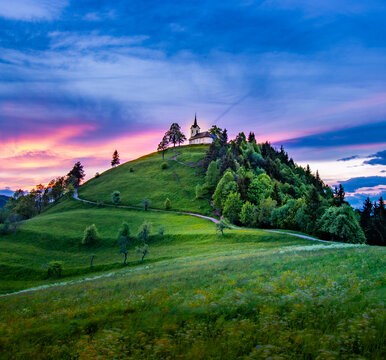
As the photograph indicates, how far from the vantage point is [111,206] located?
105 metres

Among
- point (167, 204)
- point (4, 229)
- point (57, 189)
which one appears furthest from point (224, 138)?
point (4, 229)

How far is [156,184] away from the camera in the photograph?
124 meters

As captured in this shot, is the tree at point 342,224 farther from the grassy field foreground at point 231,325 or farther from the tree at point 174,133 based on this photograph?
the tree at point 174,133

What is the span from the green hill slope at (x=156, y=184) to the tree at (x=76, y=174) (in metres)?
4.27

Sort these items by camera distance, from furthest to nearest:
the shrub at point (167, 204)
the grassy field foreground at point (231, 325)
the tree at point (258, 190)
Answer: the shrub at point (167, 204) < the tree at point (258, 190) < the grassy field foreground at point (231, 325)

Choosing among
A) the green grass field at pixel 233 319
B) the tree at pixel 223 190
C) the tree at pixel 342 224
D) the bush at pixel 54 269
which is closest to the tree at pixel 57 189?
the tree at pixel 223 190

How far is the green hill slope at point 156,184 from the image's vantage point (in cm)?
10431

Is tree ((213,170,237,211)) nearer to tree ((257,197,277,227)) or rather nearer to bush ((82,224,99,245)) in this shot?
tree ((257,197,277,227))

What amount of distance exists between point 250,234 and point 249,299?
44808 mm

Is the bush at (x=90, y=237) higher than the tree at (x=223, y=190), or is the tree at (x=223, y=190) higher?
the tree at (x=223, y=190)

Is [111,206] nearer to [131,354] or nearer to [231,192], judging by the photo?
[231,192]

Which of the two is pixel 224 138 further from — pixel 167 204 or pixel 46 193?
pixel 46 193

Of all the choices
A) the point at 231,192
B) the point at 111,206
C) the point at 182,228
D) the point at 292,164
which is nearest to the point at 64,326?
the point at 182,228

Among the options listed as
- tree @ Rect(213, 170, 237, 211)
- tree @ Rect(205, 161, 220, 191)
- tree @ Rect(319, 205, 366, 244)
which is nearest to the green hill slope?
tree @ Rect(213, 170, 237, 211)
